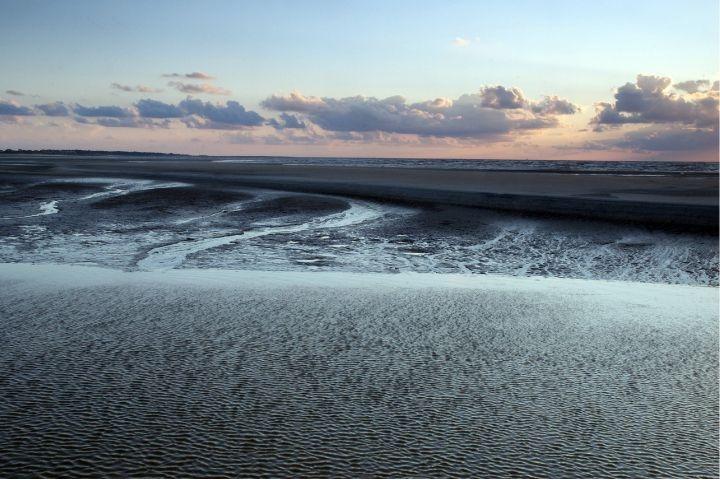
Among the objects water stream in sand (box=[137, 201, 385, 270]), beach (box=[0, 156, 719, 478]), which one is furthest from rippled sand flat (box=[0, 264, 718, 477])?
water stream in sand (box=[137, 201, 385, 270])

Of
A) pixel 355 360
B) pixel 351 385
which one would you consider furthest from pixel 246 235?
pixel 351 385

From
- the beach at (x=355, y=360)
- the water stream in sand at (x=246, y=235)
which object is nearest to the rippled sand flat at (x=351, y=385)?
the beach at (x=355, y=360)

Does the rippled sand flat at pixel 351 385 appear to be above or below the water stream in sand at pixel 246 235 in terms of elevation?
below

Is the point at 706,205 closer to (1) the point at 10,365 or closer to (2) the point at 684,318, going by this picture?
(2) the point at 684,318

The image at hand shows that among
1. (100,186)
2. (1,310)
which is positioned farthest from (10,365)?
(100,186)

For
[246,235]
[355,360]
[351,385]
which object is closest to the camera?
[351,385]

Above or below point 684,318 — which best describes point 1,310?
above

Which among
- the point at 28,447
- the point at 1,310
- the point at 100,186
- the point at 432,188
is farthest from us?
the point at 100,186

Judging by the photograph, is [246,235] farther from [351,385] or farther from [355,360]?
[351,385]

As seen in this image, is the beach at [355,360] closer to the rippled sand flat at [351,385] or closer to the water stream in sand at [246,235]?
the rippled sand flat at [351,385]
